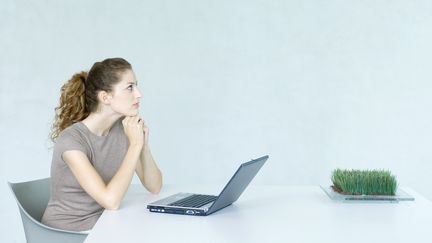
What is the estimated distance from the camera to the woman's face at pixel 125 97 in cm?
243

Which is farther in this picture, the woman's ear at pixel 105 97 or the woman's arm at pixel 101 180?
the woman's ear at pixel 105 97

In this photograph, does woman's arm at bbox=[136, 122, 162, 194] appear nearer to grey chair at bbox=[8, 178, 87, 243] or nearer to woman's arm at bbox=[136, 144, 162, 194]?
woman's arm at bbox=[136, 144, 162, 194]

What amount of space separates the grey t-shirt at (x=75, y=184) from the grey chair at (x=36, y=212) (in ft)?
0.32

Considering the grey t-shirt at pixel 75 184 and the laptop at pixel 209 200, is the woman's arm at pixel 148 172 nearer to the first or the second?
the grey t-shirt at pixel 75 184

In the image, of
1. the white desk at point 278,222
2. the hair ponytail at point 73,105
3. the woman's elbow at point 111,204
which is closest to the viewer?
the white desk at point 278,222

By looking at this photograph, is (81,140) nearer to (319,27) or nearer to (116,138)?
(116,138)

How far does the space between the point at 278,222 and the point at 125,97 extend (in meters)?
0.94

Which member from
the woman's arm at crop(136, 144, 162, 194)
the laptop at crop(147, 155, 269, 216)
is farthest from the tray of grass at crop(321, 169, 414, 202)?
the woman's arm at crop(136, 144, 162, 194)

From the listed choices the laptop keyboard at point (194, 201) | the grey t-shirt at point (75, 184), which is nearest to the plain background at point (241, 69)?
the grey t-shirt at point (75, 184)

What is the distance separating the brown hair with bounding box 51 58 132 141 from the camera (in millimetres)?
2471

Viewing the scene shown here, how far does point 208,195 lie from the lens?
2271 mm

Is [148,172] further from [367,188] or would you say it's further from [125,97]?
[367,188]

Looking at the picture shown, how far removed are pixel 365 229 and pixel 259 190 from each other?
73 centimetres

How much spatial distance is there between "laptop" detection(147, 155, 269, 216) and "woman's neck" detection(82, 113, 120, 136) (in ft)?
1.65
